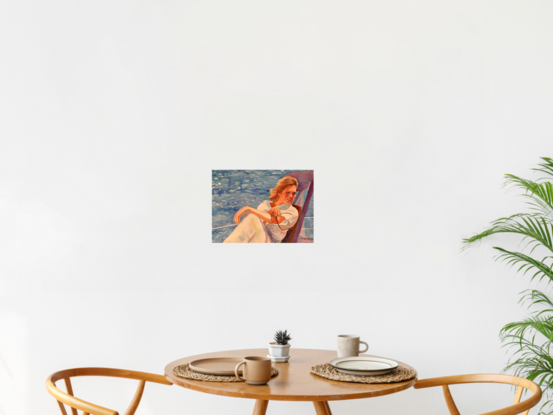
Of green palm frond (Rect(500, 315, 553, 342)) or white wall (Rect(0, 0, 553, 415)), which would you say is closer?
green palm frond (Rect(500, 315, 553, 342))

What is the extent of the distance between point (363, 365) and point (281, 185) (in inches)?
50.5

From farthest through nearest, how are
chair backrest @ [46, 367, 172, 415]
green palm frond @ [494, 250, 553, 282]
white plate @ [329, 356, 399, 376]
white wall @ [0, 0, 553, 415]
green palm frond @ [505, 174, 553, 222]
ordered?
white wall @ [0, 0, 553, 415] → green palm frond @ [505, 174, 553, 222] → green palm frond @ [494, 250, 553, 282] → white plate @ [329, 356, 399, 376] → chair backrest @ [46, 367, 172, 415]

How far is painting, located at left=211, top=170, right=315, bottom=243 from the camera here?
2859 mm

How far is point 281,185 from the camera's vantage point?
287 cm

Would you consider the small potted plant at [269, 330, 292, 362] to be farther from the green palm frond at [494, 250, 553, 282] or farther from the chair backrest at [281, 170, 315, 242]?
the green palm frond at [494, 250, 553, 282]

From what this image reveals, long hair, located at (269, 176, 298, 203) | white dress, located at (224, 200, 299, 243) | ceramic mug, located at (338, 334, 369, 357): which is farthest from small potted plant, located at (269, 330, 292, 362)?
long hair, located at (269, 176, 298, 203)

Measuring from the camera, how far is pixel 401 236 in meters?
2.86

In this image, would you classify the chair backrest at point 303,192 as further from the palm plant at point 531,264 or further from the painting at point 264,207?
the palm plant at point 531,264

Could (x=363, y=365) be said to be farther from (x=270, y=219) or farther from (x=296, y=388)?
(x=270, y=219)

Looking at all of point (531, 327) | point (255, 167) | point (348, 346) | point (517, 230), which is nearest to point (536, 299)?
point (531, 327)

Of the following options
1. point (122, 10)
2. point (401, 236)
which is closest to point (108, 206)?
point (122, 10)

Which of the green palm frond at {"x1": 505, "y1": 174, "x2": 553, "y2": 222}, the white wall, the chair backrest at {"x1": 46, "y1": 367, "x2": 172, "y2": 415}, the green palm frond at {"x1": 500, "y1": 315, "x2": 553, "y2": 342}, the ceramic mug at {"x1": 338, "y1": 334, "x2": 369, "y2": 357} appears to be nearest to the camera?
the chair backrest at {"x1": 46, "y1": 367, "x2": 172, "y2": 415}

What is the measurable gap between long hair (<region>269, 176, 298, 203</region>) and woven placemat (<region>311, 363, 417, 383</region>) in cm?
121

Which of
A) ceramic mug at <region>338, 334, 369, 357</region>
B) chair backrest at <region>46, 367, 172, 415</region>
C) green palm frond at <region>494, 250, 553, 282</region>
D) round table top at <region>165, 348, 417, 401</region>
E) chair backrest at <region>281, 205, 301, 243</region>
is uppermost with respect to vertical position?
chair backrest at <region>281, 205, 301, 243</region>
